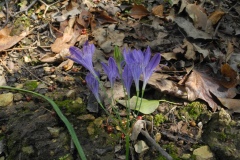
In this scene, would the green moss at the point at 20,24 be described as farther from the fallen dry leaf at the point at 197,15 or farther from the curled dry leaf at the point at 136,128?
the curled dry leaf at the point at 136,128

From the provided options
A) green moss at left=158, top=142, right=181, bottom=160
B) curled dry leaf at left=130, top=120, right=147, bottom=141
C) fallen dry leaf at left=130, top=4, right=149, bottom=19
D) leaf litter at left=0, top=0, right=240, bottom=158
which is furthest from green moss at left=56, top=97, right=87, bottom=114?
fallen dry leaf at left=130, top=4, right=149, bottom=19

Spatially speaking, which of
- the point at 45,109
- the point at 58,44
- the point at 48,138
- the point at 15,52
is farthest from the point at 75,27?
the point at 48,138

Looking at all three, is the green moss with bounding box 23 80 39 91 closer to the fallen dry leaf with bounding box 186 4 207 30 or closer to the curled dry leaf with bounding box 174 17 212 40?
the curled dry leaf with bounding box 174 17 212 40

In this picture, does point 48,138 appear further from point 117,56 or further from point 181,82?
point 181,82

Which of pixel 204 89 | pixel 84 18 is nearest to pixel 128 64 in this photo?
pixel 204 89

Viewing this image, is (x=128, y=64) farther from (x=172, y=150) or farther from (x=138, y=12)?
(x=138, y=12)
